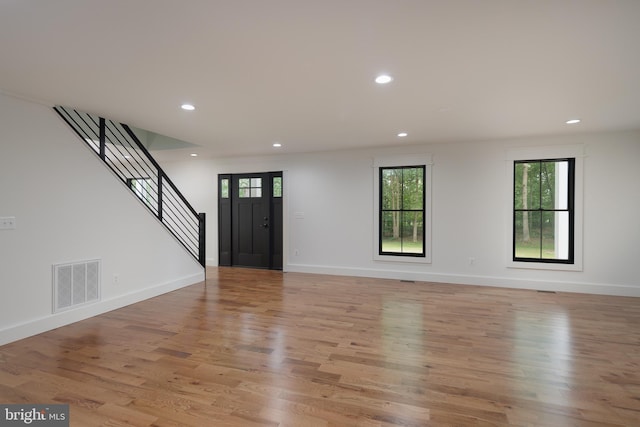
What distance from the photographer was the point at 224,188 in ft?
23.6

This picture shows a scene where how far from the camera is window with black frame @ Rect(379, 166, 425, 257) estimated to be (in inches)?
231

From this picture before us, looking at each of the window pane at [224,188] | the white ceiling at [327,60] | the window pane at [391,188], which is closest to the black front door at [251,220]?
the window pane at [224,188]

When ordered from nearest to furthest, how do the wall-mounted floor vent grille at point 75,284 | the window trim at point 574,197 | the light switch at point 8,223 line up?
the light switch at point 8,223
the wall-mounted floor vent grille at point 75,284
the window trim at point 574,197

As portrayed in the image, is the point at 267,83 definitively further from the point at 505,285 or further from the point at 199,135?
the point at 505,285

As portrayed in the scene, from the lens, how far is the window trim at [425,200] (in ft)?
18.7

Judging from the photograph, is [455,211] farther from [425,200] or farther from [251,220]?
[251,220]

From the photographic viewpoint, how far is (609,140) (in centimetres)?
483

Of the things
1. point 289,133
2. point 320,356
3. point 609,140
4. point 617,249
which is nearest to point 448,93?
point 289,133

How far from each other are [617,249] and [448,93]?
401 cm

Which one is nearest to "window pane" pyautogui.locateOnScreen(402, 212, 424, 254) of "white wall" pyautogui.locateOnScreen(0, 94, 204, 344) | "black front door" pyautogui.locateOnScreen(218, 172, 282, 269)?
"black front door" pyautogui.locateOnScreen(218, 172, 282, 269)

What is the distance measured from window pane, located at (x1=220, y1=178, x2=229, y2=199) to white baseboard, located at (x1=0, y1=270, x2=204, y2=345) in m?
2.39

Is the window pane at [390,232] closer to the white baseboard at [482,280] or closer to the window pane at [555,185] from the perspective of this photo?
the white baseboard at [482,280]

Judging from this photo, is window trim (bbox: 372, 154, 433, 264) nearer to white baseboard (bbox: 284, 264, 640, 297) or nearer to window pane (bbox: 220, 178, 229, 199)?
white baseboard (bbox: 284, 264, 640, 297)

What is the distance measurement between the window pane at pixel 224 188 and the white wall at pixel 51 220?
2671mm
